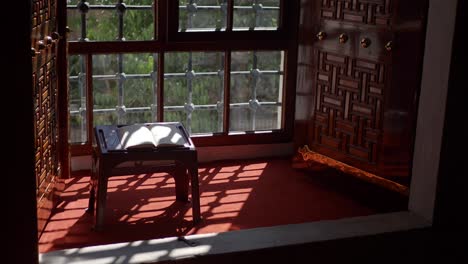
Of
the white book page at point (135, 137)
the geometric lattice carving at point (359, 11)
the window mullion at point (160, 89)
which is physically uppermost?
the geometric lattice carving at point (359, 11)

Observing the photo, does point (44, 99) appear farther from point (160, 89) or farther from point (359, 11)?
point (359, 11)

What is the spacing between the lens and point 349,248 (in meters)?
3.35

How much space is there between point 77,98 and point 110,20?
1.59 feet

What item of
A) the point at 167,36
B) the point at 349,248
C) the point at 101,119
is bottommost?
the point at 349,248

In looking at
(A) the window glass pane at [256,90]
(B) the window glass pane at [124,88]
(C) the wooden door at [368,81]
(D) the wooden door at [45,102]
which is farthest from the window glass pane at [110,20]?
(C) the wooden door at [368,81]

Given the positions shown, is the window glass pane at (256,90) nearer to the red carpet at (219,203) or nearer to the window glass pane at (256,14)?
the window glass pane at (256,14)

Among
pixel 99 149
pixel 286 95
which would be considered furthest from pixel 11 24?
pixel 286 95

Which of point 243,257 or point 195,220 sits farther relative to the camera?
point 195,220

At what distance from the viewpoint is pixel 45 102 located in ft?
11.6

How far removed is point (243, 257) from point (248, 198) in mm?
859

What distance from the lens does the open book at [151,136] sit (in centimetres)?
347

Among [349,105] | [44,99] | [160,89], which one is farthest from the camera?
[160,89]

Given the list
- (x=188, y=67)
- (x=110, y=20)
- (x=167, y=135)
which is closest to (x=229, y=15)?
(x=188, y=67)

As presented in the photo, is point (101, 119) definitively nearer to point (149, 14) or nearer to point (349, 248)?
point (149, 14)
